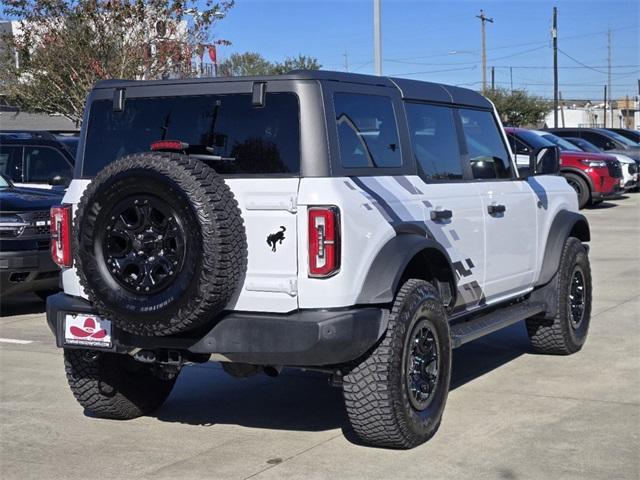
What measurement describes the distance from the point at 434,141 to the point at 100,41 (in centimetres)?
1379

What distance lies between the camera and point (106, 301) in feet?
17.0

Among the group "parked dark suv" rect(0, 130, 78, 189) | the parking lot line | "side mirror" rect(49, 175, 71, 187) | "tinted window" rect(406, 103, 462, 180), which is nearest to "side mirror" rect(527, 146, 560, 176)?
"tinted window" rect(406, 103, 462, 180)

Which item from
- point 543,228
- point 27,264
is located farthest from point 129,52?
point 543,228

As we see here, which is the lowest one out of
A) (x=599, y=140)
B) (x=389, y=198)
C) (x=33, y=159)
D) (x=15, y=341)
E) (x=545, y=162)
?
(x=15, y=341)

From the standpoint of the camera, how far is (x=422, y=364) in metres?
5.72

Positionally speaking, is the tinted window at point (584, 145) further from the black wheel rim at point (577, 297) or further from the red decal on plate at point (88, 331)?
the red decal on plate at point (88, 331)

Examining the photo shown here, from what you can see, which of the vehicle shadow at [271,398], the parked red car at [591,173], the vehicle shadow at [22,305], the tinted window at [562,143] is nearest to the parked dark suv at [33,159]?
the vehicle shadow at [22,305]

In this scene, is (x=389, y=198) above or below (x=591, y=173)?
below

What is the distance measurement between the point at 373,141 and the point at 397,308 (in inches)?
37.8

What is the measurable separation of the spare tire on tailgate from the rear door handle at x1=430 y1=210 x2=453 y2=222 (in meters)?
1.32

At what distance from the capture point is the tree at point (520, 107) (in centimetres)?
6496

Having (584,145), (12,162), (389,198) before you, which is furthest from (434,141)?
(584,145)

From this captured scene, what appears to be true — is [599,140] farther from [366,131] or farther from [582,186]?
[366,131]

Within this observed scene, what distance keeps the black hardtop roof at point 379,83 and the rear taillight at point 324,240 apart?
0.77 meters
